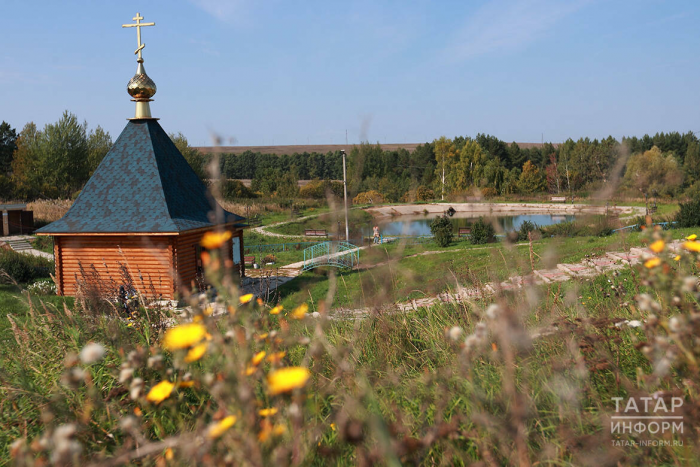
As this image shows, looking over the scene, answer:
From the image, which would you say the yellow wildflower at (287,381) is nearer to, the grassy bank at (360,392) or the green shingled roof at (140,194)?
the grassy bank at (360,392)

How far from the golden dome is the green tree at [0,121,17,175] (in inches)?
1613

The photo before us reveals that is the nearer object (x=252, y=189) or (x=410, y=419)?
(x=410, y=419)

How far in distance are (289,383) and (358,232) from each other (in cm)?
2487

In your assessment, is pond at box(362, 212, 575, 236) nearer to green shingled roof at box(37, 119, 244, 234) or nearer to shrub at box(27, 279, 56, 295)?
green shingled roof at box(37, 119, 244, 234)

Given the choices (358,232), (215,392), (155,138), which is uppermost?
(155,138)

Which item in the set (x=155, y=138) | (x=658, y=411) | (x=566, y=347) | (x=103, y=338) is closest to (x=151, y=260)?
(x=155, y=138)

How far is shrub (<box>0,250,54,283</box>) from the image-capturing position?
50.3 feet

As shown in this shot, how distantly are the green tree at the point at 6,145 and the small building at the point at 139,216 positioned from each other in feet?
135

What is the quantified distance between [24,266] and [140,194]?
639 cm

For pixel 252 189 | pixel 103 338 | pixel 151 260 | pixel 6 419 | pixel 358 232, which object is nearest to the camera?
pixel 6 419

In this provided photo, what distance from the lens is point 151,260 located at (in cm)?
1188

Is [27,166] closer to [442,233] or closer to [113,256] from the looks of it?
[113,256]

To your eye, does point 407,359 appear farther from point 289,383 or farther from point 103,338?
point 289,383

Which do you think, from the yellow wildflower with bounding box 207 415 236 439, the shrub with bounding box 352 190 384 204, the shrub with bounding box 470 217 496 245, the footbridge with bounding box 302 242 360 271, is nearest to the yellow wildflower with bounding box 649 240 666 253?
the yellow wildflower with bounding box 207 415 236 439
